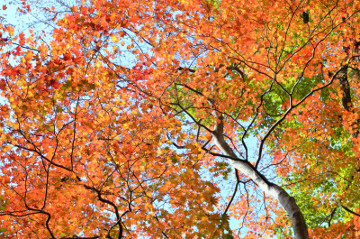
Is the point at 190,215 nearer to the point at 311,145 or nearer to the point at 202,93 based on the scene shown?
the point at 202,93

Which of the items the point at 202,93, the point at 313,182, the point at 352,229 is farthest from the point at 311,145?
the point at 202,93

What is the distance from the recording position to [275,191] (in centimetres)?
647

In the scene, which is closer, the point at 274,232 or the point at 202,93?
the point at 202,93

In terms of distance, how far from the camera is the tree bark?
19.0 ft

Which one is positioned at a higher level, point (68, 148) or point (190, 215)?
point (68, 148)

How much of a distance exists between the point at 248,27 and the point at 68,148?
6.67m

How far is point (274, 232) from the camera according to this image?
1155 centimetres

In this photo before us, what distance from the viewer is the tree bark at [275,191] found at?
5.78 meters

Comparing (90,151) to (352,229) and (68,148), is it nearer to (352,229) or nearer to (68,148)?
(68,148)

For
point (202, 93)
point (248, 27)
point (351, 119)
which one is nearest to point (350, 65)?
point (351, 119)

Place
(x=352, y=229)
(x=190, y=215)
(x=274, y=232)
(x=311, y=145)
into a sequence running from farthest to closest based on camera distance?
(x=274, y=232) → (x=311, y=145) → (x=352, y=229) → (x=190, y=215)

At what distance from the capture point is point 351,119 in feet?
33.8

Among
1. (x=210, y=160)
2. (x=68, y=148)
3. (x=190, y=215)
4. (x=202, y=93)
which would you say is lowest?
(x=190, y=215)

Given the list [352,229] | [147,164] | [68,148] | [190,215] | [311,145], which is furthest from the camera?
[311,145]
